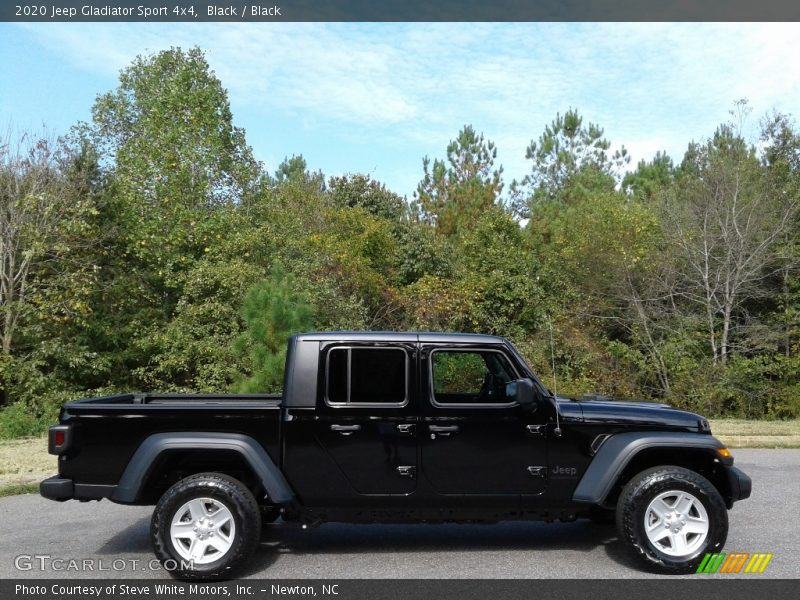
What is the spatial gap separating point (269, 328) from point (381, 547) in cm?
861

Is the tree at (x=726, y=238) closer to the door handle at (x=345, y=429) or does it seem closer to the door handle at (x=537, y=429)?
the door handle at (x=537, y=429)

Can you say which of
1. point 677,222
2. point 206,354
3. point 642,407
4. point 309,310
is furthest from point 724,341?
point 642,407

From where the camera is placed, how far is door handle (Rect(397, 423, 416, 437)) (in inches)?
231

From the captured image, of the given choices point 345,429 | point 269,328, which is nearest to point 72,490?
point 345,429

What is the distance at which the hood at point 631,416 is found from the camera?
5977 millimetres

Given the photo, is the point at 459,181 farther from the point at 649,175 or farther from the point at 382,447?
the point at 382,447

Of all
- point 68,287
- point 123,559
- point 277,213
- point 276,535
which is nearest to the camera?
point 123,559

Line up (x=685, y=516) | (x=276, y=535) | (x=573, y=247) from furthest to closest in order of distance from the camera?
1. (x=573, y=247)
2. (x=276, y=535)
3. (x=685, y=516)

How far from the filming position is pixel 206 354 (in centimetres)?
1855

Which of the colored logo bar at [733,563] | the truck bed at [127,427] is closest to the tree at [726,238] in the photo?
the colored logo bar at [733,563]

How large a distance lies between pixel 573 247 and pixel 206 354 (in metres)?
11.2

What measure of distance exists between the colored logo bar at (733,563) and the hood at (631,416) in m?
0.96

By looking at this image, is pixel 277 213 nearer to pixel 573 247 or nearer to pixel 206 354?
pixel 206 354

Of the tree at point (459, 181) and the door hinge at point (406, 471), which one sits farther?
the tree at point (459, 181)
